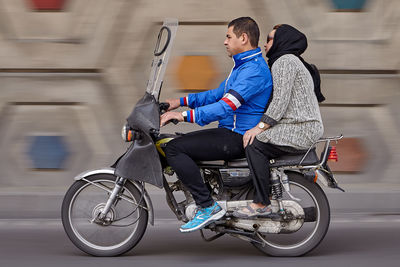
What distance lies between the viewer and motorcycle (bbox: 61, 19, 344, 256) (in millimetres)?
5395

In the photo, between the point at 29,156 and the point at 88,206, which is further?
the point at 29,156

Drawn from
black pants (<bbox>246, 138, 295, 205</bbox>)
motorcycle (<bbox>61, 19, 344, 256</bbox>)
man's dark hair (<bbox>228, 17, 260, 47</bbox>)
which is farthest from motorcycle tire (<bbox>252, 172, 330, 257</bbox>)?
man's dark hair (<bbox>228, 17, 260, 47</bbox>)

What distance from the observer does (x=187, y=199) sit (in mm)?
5508

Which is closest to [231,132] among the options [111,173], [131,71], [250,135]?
[250,135]

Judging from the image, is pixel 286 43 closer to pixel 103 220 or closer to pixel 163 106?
pixel 163 106

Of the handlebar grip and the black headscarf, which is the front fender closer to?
the handlebar grip

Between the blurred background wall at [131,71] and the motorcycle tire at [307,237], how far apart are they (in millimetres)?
2113

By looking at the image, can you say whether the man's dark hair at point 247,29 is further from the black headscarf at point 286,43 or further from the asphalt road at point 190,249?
the asphalt road at point 190,249

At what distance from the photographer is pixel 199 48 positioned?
757 cm

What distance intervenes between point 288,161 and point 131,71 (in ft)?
8.82

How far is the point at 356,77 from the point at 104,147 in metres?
2.57

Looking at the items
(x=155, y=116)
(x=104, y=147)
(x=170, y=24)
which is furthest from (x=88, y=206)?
(x=104, y=147)

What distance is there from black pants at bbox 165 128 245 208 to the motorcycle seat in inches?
2.0

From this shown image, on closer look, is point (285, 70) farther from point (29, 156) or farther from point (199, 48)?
point (29, 156)
